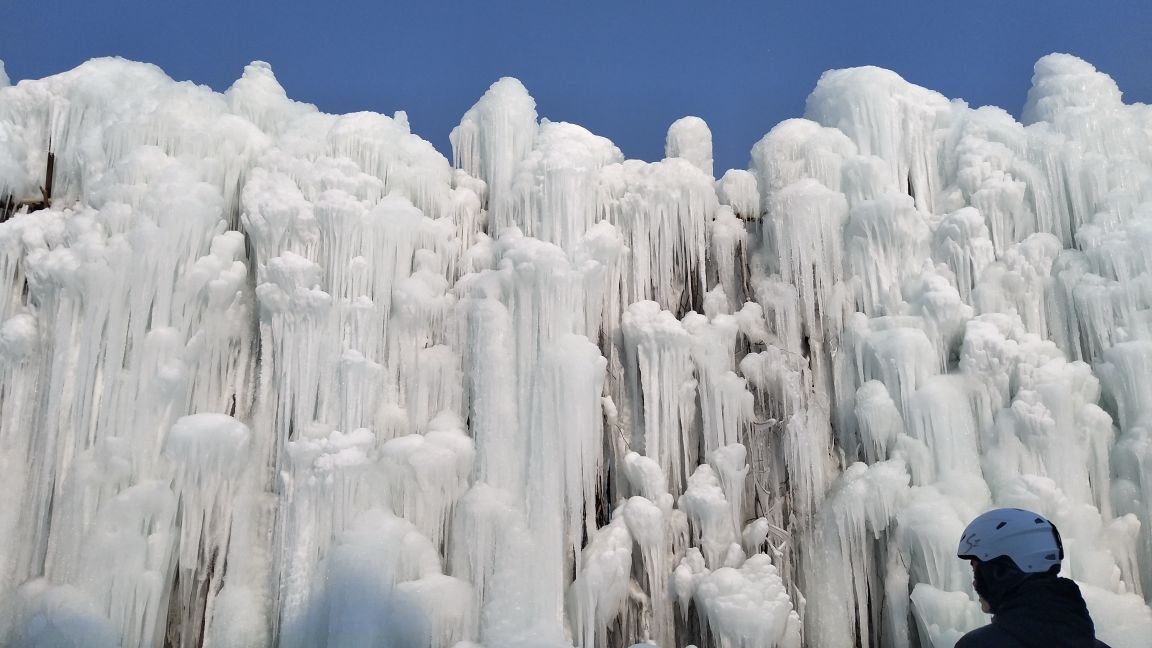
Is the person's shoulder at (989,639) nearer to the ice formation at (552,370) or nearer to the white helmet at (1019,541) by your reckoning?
the white helmet at (1019,541)

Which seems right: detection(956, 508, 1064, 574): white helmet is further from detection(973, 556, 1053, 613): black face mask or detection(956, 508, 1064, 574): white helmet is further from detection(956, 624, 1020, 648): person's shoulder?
detection(956, 624, 1020, 648): person's shoulder

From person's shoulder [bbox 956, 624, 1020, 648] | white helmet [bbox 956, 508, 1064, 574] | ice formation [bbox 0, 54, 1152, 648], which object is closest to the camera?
person's shoulder [bbox 956, 624, 1020, 648]

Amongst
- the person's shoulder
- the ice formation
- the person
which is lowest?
the person's shoulder

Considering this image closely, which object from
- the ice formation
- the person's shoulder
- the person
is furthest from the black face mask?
the ice formation

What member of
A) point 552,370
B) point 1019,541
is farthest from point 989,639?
point 552,370

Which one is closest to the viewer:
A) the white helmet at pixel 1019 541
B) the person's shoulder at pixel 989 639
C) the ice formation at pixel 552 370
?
the person's shoulder at pixel 989 639

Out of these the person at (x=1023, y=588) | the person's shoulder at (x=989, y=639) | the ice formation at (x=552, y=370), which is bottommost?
the person's shoulder at (x=989, y=639)

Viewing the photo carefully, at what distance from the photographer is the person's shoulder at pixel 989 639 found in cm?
226

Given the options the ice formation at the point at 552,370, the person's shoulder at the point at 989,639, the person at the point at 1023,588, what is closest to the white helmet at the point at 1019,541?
the person at the point at 1023,588

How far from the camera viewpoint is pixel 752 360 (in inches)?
374

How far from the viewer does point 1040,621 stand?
7.64 feet

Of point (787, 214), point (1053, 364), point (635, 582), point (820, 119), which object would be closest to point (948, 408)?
point (1053, 364)

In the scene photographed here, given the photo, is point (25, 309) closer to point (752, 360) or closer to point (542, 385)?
point (542, 385)

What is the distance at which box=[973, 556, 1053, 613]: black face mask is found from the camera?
2434 mm
